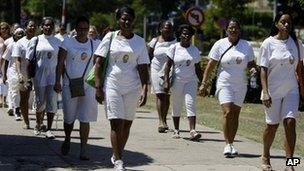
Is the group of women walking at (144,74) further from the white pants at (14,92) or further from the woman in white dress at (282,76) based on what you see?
the white pants at (14,92)

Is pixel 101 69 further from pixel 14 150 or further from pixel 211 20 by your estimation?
pixel 211 20

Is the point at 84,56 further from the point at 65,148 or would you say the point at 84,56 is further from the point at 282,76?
the point at 282,76

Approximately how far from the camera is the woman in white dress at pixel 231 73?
31.6 feet

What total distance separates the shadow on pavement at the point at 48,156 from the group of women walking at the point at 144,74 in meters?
0.23

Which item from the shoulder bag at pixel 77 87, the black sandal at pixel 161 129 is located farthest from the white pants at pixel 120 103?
the black sandal at pixel 161 129

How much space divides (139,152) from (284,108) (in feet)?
8.21

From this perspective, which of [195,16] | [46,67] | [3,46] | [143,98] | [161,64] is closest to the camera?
[143,98]

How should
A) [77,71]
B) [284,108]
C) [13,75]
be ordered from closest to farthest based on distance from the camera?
[284,108] → [77,71] → [13,75]

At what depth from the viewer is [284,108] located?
26.8 ft

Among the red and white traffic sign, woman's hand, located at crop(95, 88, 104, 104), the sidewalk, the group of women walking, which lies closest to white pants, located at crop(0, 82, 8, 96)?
the sidewalk

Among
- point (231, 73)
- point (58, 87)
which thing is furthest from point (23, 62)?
point (231, 73)

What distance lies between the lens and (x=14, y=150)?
381 inches

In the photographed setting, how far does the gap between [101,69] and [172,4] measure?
49.5 metres

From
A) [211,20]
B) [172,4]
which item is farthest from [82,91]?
[172,4]
